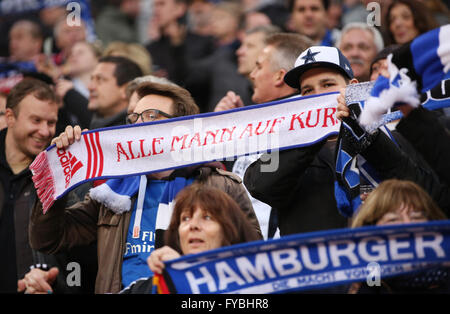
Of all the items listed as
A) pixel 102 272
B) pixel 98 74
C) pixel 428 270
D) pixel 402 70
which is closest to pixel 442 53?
pixel 402 70

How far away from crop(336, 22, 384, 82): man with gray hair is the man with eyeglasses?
2020 mm

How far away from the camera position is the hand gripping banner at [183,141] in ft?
17.6

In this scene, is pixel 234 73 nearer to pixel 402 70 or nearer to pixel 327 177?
pixel 327 177

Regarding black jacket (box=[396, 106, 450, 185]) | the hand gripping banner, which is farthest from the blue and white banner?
the hand gripping banner

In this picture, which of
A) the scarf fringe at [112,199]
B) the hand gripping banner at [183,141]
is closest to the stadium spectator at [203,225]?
the hand gripping banner at [183,141]

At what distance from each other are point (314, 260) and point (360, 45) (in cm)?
365

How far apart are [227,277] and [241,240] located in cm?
38

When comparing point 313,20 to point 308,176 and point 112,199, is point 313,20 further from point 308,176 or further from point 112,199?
point 112,199

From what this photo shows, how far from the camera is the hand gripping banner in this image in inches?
211

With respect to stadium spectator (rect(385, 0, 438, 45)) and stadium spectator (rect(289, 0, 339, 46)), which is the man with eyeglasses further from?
stadium spectator (rect(289, 0, 339, 46))

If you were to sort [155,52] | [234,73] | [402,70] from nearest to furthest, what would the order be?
[402,70]
[234,73]
[155,52]

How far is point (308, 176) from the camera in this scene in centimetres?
547

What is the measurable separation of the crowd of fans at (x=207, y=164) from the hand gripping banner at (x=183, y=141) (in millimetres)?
107

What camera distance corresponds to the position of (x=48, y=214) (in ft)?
18.3
